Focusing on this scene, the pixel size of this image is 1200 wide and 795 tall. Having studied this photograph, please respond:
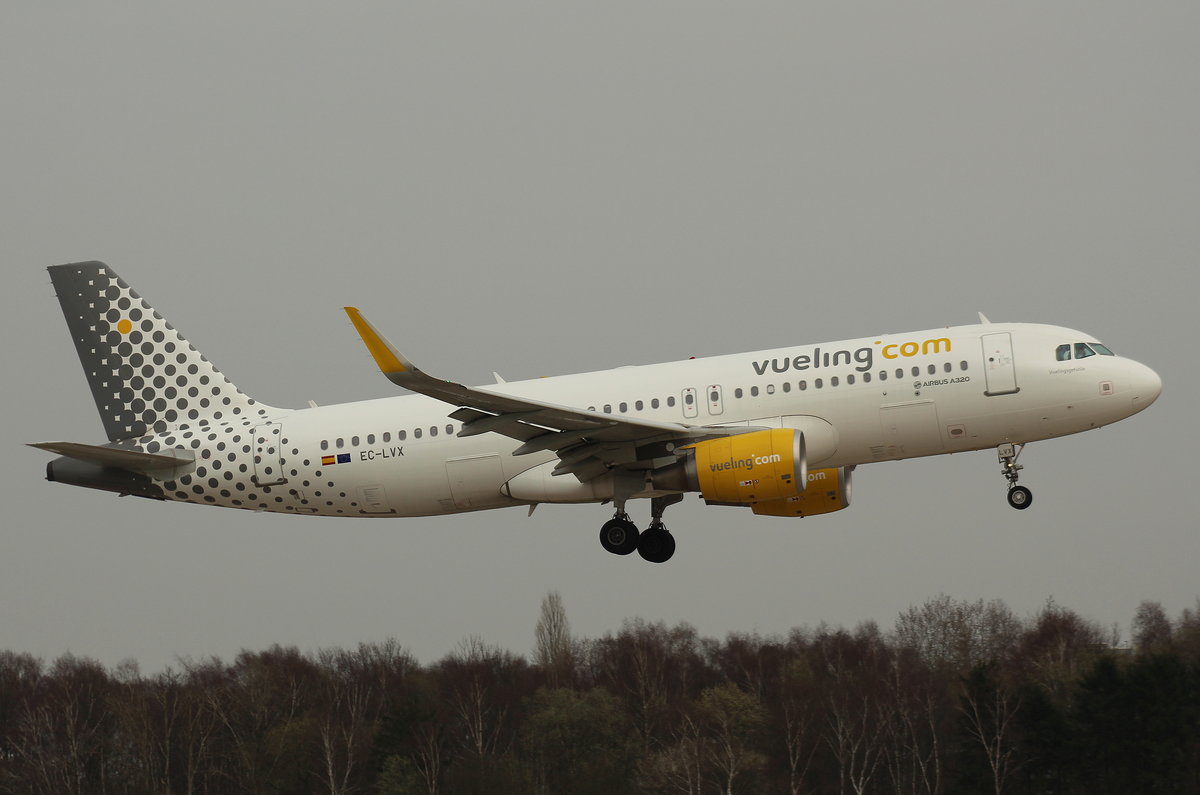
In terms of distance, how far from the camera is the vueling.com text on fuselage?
36.2 m

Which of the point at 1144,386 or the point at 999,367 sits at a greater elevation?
the point at 999,367

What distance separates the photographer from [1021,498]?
36.7 m

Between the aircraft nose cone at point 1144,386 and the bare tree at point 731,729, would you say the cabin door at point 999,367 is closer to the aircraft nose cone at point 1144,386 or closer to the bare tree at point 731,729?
the aircraft nose cone at point 1144,386

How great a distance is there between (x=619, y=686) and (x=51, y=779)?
3137 cm

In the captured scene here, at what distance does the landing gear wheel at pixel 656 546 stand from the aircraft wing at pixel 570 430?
257cm

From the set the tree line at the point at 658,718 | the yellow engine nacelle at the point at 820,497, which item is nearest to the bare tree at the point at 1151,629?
the tree line at the point at 658,718

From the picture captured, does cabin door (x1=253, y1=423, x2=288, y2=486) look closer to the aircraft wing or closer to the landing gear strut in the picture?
the aircraft wing

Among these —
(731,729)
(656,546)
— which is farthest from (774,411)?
(731,729)

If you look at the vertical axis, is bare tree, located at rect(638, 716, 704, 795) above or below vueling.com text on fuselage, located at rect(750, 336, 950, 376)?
below

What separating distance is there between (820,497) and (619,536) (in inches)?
209

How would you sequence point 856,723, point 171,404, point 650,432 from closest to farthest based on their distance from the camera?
point 650,432 → point 171,404 → point 856,723

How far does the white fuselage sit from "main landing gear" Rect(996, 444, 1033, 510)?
365 millimetres

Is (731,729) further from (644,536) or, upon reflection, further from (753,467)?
(753,467)

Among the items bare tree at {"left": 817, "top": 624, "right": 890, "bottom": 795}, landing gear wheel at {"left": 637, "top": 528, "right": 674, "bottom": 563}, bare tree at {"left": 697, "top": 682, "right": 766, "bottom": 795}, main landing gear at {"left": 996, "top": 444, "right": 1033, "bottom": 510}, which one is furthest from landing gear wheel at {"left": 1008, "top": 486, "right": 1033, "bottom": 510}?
bare tree at {"left": 817, "top": 624, "right": 890, "bottom": 795}
